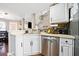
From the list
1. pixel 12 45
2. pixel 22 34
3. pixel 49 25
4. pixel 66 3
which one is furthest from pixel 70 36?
pixel 12 45

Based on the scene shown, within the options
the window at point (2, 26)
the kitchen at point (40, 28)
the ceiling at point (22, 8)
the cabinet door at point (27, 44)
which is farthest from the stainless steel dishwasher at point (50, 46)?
the window at point (2, 26)

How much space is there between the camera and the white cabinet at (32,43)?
137cm

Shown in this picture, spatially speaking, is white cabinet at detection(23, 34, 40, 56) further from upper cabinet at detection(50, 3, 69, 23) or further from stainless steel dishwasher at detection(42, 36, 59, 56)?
upper cabinet at detection(50, 3, 69, 23)

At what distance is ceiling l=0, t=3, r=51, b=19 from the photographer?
1.32 meters

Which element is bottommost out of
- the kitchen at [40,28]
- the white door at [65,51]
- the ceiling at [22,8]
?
the white door at [65,51]

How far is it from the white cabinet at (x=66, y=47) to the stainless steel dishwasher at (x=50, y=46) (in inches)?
2.1

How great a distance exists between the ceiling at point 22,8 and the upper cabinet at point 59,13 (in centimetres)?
8

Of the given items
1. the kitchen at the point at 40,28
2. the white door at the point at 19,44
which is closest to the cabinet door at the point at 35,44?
the kitchen at the point at 40,28

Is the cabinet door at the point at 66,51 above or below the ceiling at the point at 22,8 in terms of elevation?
below

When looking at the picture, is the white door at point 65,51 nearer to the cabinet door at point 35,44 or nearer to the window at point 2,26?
the cabinet door at point 35,44

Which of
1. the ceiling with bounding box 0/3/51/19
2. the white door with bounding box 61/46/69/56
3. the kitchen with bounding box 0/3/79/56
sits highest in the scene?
the ceiling with bounding box 0/3/51/19

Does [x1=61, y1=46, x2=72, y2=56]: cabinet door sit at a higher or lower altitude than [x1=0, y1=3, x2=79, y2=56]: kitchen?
lower

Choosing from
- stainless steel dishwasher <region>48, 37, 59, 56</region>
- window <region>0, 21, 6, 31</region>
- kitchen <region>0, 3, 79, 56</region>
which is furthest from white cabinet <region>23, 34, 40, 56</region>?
window <region>0, 21, 6, 31</region>

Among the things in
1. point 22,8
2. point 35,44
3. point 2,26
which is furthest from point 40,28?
point 2,26
